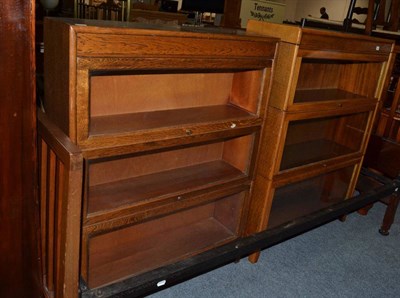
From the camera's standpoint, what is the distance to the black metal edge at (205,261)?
1256 millimetres

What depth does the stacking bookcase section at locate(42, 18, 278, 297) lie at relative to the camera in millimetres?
1141

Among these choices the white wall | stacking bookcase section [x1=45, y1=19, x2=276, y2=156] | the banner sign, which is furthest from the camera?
the white wall

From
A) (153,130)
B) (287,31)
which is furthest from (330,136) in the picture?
(153,130)

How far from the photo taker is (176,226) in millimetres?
1991

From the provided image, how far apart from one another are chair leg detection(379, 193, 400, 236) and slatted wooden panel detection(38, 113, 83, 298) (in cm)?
199

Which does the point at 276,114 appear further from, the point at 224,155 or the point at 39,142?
the point at 39,142

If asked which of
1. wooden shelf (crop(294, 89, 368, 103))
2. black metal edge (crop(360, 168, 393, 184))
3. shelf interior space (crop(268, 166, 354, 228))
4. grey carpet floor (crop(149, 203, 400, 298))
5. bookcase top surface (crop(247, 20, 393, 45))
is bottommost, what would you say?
grey carpet floor (crop(149, 203, 400, 298))

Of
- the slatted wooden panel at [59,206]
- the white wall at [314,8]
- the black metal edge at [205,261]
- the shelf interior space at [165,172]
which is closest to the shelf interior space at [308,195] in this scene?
the black metal edge at [205,261]

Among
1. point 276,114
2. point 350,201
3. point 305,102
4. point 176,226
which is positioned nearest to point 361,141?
point 350,201

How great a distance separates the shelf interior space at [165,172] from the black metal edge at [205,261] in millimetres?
262

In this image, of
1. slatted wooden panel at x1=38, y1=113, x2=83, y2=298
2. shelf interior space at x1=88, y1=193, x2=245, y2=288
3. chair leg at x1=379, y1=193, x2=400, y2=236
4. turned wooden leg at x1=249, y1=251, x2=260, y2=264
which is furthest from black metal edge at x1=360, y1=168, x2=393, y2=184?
slatted wooden panel at x1=38, y1=113, x2=83, y2=298

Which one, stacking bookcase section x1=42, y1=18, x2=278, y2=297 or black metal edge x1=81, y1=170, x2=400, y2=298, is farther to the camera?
black metal edge x1=81, y1=170, x2=400, y2=298

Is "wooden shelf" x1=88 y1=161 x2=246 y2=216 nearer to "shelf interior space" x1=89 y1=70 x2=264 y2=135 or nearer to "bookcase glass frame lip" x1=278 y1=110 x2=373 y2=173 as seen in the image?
"shelf interior space" x1=89 y1=70 x2=264 y2=135

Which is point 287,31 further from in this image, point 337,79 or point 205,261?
point 205,261
